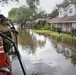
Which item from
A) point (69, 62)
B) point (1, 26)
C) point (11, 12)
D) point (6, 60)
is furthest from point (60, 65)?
point (11, 12)


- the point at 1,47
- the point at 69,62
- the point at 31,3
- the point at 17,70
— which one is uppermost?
the point at 31,3

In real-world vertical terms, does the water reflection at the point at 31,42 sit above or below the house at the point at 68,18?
below

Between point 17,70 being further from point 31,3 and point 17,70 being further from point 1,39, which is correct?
point 31,3

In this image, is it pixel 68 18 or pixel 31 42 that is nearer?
pixel 31 42

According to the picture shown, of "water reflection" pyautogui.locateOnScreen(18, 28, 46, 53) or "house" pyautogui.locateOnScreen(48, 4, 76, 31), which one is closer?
"water reflection" pyautogui.locateOnScreen(18, 28, 46, 53)

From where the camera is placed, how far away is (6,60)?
3.51 m

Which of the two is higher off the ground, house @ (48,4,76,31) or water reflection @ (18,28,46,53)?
house @ (48,4,76,31)

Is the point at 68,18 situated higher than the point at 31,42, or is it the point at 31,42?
the point at 68,18

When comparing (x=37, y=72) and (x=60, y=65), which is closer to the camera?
(x=37, y=72)

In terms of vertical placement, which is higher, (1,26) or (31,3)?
(31,3)

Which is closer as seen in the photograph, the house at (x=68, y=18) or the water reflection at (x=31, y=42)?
the water reflection at (x=31, y=42)

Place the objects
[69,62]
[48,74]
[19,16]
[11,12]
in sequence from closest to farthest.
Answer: [48,74], [69,62], [19,16], [11,12]

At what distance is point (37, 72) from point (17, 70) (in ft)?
11.3

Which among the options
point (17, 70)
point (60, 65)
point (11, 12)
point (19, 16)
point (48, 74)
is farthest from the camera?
point (11, 12)
